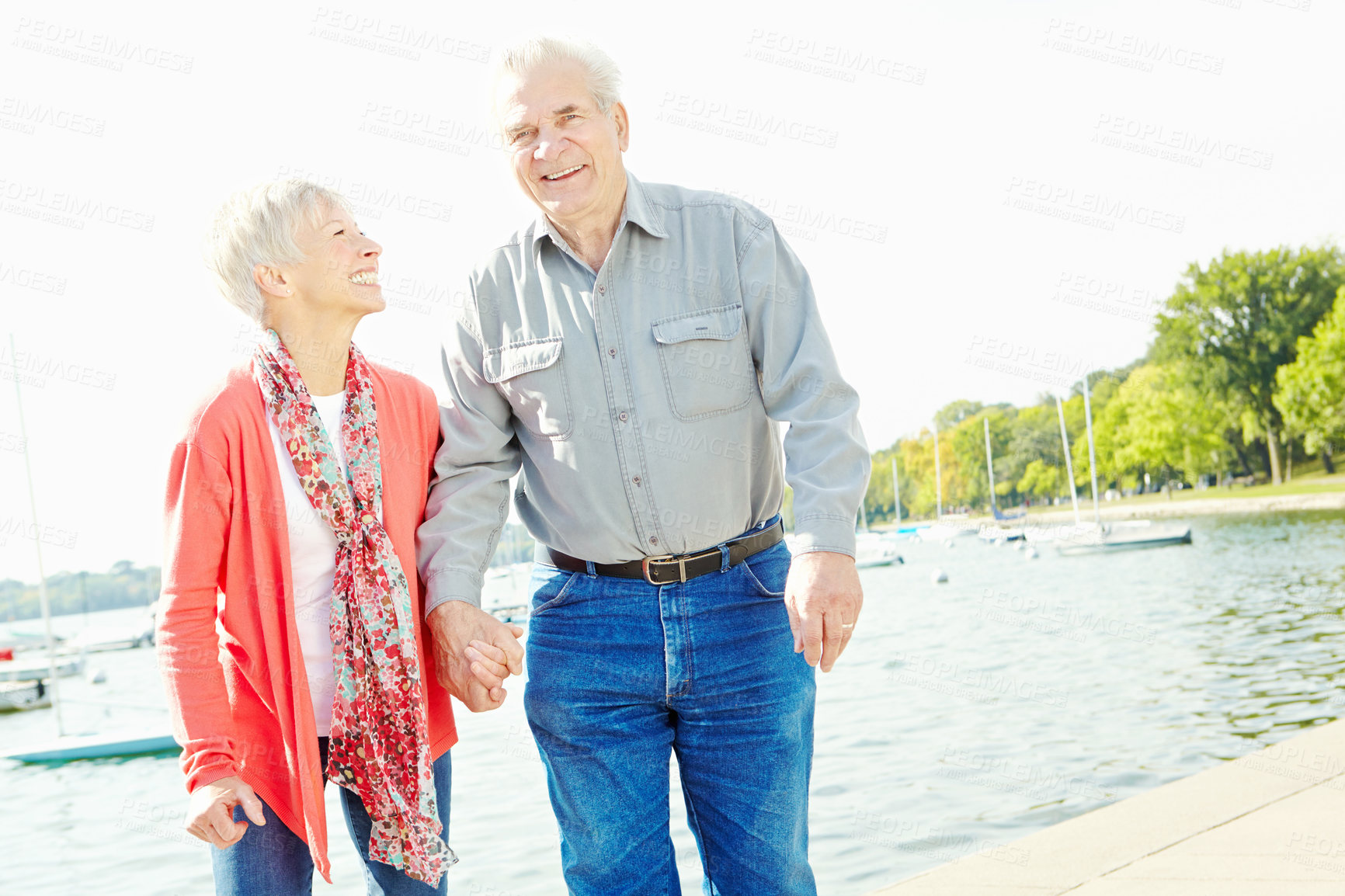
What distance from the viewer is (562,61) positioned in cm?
222

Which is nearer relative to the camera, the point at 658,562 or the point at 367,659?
the point at 367,659

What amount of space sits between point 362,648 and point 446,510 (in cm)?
35

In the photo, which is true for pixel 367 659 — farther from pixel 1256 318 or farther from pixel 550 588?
pixel 1256 318

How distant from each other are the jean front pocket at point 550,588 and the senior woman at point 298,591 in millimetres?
266

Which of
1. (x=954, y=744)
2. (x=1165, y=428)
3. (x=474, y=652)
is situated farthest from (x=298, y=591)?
(x=1165, y=428)

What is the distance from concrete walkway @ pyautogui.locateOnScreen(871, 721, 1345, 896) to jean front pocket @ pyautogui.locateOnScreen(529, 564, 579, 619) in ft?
5.19

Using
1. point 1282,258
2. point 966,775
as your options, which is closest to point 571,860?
point 966,775

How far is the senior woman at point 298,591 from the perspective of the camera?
1919 millimetres

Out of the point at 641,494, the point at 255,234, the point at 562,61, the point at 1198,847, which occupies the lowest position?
the point at 1198,847

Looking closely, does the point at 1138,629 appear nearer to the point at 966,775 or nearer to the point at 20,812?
the point at 966,775

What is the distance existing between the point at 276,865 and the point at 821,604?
1.12 metres

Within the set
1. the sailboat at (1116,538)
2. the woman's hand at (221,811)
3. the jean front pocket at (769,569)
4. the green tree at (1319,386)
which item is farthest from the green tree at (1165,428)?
the woman's hand at (221,811)

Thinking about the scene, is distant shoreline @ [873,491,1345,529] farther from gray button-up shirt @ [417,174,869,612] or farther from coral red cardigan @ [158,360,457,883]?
coral red cardigan @ [158,360,457,883]

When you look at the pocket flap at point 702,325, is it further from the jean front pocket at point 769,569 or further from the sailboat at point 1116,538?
the sailboat at point 1116,538
